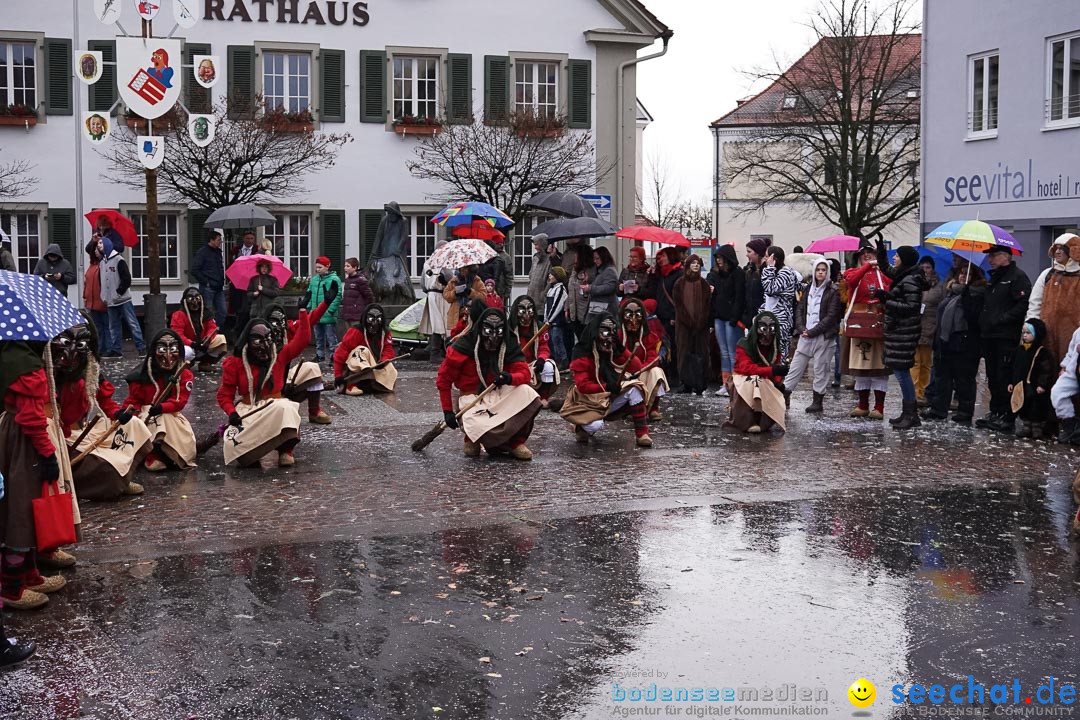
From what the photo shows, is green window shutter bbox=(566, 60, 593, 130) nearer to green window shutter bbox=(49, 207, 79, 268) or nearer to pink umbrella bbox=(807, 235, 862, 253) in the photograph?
pink umbrella bbox=(807, 235, 862, 253)

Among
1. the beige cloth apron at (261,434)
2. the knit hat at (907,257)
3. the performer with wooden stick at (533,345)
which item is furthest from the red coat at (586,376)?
the knit hat at (907,257)

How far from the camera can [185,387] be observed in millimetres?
11352

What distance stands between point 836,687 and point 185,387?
6977 millimetres

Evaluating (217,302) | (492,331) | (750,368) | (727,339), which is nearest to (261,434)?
(492,331)

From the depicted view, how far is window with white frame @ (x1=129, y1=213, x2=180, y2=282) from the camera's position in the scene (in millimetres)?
29000

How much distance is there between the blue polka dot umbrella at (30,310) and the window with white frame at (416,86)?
2376cm

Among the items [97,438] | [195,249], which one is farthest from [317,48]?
[97,438]

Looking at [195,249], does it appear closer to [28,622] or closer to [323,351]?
[323,351]

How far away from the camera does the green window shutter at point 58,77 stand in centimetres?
2805

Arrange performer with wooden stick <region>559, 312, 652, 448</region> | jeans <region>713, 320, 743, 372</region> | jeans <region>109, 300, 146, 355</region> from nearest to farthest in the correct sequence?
performer with wooden stick <region>559, 312, 652, 448</region> < jeans <region>713, 320, 743, 372</region> < jeans <region>109, 300, 146, 355</region>

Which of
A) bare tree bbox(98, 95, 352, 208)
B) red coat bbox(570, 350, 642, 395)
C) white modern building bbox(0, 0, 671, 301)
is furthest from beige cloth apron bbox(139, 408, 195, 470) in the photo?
white modern building bbox(0, 0, 671, 301)

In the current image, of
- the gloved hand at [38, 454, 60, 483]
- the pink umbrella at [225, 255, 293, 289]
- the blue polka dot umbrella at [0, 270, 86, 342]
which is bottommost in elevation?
the gloved hand at [38, 454, 60, 483]

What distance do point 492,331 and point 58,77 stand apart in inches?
774

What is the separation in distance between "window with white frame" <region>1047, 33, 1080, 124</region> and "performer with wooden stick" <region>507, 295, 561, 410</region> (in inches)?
613
